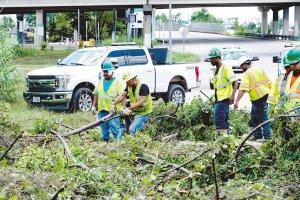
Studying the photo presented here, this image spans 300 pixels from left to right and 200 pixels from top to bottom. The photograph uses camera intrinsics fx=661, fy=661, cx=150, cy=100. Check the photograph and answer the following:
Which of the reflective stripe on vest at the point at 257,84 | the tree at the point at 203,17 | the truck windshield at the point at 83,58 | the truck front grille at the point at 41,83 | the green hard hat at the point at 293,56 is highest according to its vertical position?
the tree at the point at 203,17

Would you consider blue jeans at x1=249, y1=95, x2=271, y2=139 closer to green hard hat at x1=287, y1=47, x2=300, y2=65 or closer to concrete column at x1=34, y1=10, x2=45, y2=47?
green hard hat at x1=287, y1=47, x2=300, y2=65

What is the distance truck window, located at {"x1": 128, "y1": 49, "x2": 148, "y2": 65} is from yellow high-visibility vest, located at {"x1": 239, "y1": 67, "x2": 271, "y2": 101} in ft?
24.5

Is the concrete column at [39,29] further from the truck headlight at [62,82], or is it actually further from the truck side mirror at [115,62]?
the truck headlight at [62,82]

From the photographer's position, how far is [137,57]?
1861cm

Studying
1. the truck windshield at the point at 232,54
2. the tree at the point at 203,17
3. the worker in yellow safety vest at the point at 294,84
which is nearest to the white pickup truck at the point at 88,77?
the worker in yellow safety vest at the point at 294,84

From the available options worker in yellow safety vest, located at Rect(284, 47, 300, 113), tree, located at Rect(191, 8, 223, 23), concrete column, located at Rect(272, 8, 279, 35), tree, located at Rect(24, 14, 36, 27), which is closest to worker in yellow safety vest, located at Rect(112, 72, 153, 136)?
worker in yellow safety vest, located at Rect(284, 47, 300, 113)

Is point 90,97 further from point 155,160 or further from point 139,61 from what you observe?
point 155,160

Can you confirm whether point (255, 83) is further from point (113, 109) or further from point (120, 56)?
point (120, 56)

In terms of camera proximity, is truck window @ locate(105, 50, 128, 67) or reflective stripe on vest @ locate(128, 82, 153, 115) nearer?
reflective stripe on vest @ locate(128, 82, 153, 115)

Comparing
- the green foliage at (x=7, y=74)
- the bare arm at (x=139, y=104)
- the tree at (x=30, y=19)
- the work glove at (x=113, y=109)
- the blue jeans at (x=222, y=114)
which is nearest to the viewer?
the work glove at (x=113, y=109)

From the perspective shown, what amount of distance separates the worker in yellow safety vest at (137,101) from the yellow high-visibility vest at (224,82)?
1175 mm

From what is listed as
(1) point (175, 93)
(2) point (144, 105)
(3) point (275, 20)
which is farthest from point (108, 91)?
(3) point (275, 20)

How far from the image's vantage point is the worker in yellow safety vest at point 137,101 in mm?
10625

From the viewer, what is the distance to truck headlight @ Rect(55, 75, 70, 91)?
17.2 m
